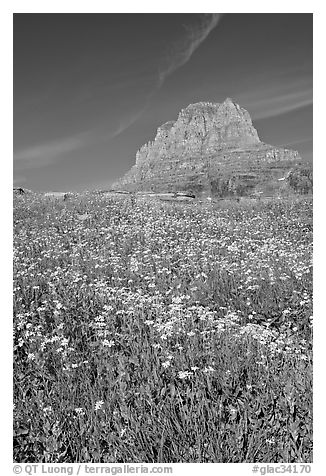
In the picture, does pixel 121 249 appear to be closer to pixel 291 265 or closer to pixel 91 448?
pixel 291 265

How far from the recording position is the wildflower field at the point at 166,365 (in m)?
2.94

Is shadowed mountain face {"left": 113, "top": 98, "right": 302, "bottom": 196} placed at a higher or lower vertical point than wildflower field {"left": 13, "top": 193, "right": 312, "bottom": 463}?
higher

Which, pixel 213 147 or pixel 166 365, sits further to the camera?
pixel 213 147

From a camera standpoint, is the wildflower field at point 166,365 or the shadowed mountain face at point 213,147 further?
the shadowed mountain face at point 213,147

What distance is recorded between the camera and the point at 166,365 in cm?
354

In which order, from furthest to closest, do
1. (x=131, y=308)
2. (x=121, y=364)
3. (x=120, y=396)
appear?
(x=131, y=308) < (x=121, y=364) < (x=120, y=396)

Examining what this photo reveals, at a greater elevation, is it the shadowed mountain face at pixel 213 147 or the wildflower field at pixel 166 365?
the shadowed mountain face at pixel 213 147

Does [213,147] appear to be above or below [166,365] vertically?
above

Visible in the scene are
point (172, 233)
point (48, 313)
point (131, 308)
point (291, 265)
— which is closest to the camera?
point (131, 308)

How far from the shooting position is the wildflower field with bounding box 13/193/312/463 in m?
2.94

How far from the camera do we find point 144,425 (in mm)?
3010

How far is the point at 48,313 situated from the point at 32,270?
229 centimetres

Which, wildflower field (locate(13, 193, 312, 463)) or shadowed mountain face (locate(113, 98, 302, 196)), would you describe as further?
shadowed mountain face (locate(113, 98, 302, 196))
